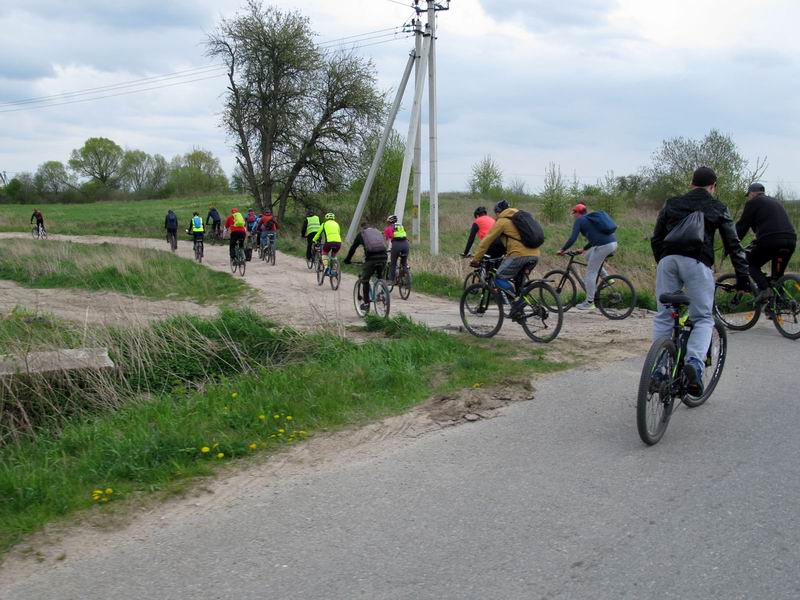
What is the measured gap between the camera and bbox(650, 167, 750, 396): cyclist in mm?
5652

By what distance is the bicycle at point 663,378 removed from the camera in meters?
5.00

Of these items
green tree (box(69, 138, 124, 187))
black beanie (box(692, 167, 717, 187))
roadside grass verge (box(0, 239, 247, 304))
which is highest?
green tree (box(69, 138, 124, 187))

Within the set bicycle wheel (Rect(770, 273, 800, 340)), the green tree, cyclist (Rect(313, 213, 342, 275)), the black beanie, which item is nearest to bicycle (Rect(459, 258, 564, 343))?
bicycle wheel (Rect(770, 273, 800, 340))

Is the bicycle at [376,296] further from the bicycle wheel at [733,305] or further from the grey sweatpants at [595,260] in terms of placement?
the bicycle wheel at [733,305]

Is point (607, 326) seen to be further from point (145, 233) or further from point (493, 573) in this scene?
point (145, 233)

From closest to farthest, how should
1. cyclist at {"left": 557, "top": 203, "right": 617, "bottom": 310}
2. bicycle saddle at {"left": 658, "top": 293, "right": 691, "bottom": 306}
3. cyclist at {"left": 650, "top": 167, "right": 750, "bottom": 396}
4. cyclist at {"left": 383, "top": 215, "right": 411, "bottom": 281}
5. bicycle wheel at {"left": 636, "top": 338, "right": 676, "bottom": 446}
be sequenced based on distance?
bicycle wheel at {"left": 636, "top": 338, "right": 676, "bottom": 446}
bicycle saddle at {"left": 658, "top": 293, "right": 691, "bottom": 306}
cyclist at {"left": 650, "top": 167, "right": 750, "bottom": 396}
cyclist at {"left": 557, "top": 203, "right": 617, "bottom": 310}
cyclist at {"left": 383, "top": 215, "right": 411, "bottom": 281}

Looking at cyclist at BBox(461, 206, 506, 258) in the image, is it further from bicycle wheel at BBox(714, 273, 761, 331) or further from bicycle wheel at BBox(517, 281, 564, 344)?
bicycle wheel at BBox(714, 273, 761, 331)

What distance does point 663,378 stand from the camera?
5211mm

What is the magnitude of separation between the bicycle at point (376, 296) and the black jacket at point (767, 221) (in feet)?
17.9

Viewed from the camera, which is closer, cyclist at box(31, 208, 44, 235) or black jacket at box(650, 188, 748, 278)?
black jacket at box(650, 188, 748, 278)

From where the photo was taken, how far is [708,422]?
5.82 meters

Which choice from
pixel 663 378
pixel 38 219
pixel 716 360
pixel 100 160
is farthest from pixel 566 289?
pixel 100 160

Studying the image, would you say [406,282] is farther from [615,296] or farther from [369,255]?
[615,296]

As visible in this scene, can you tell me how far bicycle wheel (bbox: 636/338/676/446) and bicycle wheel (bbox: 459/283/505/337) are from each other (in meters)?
4.48
